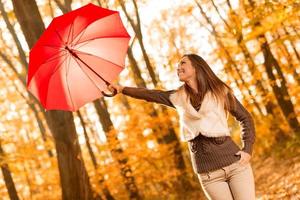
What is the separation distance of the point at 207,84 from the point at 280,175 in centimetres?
923

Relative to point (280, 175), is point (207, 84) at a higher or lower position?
higher

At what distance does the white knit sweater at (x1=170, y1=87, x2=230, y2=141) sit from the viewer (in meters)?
3.46

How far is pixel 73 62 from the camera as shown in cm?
450

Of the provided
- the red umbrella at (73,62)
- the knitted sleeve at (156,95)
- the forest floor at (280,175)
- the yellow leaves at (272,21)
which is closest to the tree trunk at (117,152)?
the forest floor at (280,175)

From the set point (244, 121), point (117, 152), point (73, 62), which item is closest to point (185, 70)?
point (244, 121)

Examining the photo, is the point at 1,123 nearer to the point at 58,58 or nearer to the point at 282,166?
the point at 282,166

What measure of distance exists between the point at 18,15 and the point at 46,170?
365 inches

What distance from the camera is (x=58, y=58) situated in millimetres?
4445

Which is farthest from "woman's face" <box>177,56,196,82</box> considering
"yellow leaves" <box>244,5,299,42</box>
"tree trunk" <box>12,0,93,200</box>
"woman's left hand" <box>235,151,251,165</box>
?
"yellow leaves" <box>244,5,299,42</box>

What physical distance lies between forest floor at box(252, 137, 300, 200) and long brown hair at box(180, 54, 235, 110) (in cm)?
477

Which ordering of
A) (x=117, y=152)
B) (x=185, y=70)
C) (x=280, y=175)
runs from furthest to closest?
(x=117, y=152), (x=280, y=175), (x=185, y=70)

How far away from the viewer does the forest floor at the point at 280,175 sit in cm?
896

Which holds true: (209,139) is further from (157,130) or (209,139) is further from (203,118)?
(157,130)

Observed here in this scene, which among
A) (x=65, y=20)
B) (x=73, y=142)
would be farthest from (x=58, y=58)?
(x=73, y=142)
